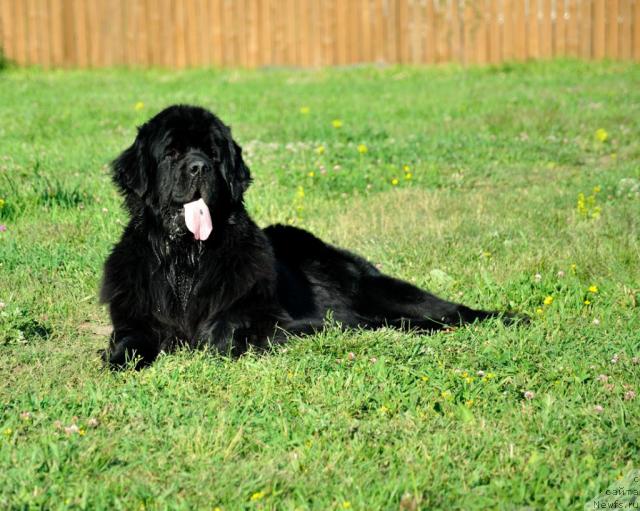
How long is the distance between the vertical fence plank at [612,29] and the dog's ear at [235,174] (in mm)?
12677

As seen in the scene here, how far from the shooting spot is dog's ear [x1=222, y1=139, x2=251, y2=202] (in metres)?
5.12

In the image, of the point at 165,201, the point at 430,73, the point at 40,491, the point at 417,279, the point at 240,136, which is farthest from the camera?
the point at 430,73

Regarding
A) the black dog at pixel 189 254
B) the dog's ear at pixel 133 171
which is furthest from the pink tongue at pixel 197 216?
the dog's ear at pixel 133 171

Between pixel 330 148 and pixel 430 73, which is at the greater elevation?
pixel 430 73

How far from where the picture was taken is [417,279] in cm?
654

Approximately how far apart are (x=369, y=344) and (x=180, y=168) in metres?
1.33

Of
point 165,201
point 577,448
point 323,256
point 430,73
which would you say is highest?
point 430,73

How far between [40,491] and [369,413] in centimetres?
146

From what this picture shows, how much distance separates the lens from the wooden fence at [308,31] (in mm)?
16312

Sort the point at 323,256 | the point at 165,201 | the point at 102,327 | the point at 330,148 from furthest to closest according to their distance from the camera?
the point at 330,148 < the point at 323,256 < the point at 102,327 < the point at 165,201

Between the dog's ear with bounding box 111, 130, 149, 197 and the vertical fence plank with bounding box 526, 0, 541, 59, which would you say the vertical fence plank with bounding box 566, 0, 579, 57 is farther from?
the dog's ear with bounding box 111, 130, 149, 197

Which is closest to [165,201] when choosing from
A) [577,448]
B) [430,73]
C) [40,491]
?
[40,491]

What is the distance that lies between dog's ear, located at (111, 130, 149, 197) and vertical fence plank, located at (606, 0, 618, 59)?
510 inches

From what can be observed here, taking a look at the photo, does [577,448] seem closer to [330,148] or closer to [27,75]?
[330,148]
